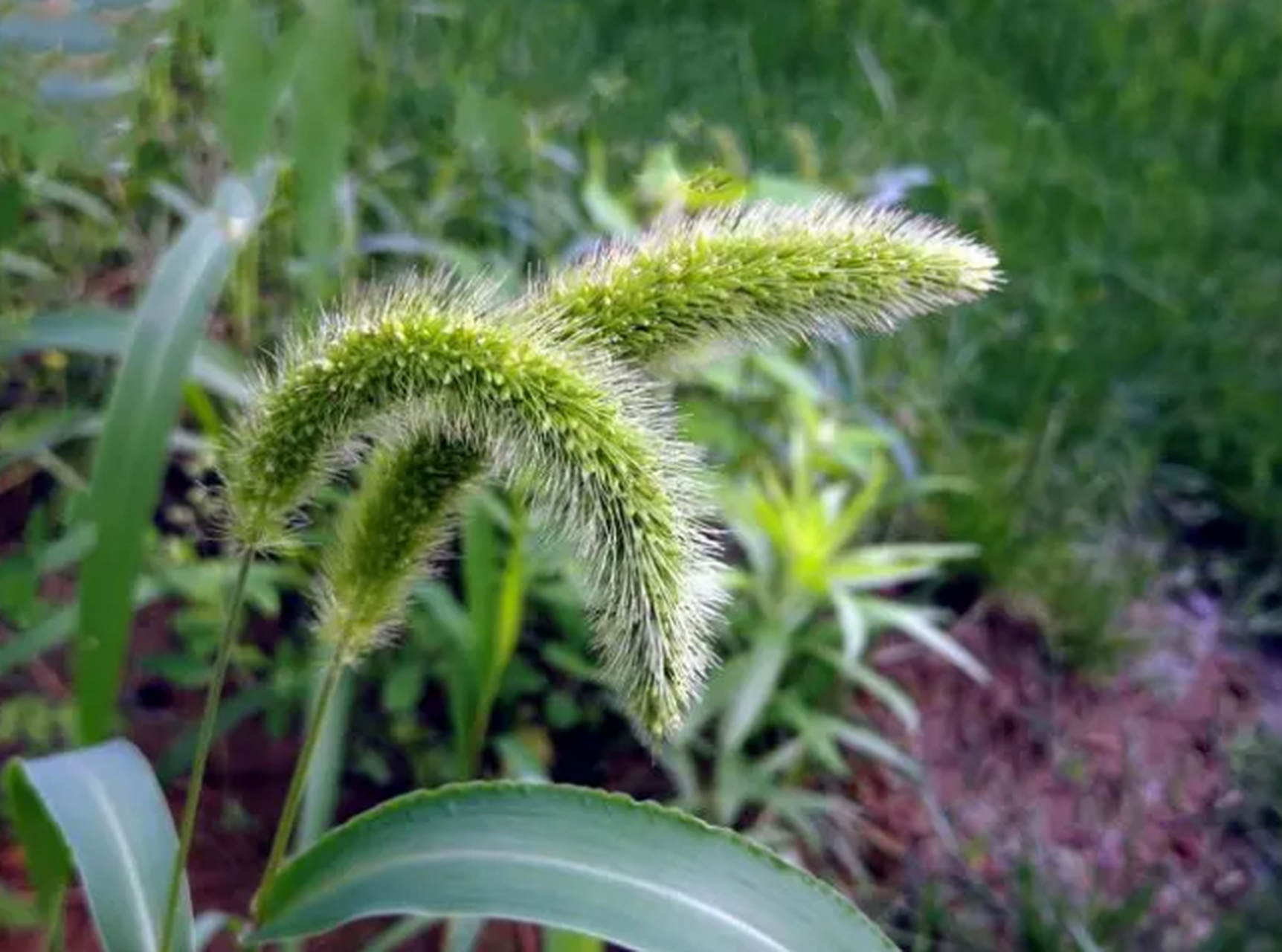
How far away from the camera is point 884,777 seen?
7.22 ft

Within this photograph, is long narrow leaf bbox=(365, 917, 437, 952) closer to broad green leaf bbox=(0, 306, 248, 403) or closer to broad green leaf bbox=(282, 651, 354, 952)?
broad green leaf bbox=(282, 651, 354, 952)

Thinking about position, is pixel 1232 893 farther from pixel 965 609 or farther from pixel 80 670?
pixel 80 670

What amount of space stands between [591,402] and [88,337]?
3.35ft

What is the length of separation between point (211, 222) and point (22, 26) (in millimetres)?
457

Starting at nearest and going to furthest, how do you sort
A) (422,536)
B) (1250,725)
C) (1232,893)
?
(422,536) < (1232,893) < (1250,725)

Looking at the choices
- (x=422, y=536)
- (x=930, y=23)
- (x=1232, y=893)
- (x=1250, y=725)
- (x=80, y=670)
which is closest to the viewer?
(x=422, y=536)

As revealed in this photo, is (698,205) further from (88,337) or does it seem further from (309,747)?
(88,337)

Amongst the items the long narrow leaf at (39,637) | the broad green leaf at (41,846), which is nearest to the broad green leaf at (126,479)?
the broad green leaf at (41,846)

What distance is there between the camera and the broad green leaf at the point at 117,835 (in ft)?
3.38

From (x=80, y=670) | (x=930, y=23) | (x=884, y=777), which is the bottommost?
(x=884, y=777)

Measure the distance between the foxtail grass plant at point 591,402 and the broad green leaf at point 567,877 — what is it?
16 cm

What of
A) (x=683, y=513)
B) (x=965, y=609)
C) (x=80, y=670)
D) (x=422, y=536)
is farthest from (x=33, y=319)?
(x=965, y=609)

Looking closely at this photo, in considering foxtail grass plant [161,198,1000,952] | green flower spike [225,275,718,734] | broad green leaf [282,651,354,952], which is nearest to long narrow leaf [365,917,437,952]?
broad green leaf [282,651,354,952]

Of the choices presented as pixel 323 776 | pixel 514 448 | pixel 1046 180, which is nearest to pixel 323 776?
pixel 323 776
